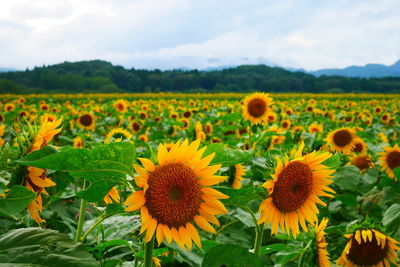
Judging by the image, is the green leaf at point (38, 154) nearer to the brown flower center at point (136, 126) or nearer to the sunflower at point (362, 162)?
the sunflower at point (362, 162)

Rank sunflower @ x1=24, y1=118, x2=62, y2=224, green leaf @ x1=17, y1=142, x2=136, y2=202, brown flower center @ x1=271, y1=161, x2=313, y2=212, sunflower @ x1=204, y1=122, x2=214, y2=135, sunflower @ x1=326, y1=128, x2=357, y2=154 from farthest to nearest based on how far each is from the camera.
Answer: sunflower @ x1=204, y1=122, x2=214, y2=135 → sunflower @ x1=326, y1=128, x2=357, y2=154 → brown flower center @ x1=271, y1=161, x2=313, y2=212 → sunflower @ x1=24, y1=118, x2=62, y2=224 → green leaf @ x1=17, y1=142, x2=136, y2=202

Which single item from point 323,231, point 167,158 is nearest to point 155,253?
point 167,158

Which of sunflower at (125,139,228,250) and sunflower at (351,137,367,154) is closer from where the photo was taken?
→ sunflower at (125,139,228,250)

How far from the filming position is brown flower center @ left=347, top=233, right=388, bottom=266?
2.07m

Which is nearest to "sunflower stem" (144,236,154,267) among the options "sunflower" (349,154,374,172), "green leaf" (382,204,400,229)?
"green leaf" (382,204,400,229)

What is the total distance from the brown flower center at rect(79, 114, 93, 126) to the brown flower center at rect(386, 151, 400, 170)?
20.2 ft

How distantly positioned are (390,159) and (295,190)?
3.57 m

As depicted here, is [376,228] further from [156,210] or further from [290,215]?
[156,210]

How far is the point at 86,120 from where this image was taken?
817 cm

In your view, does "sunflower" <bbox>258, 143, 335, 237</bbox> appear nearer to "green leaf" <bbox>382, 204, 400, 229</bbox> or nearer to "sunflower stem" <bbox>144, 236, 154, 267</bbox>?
"sunflower stem" <bbox>144, 236, 154, 267</bbox>

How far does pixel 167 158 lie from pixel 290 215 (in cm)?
74

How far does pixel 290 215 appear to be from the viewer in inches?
62.8

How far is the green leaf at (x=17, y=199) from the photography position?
945 millimetres

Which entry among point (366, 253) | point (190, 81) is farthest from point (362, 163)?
point (190, 81)
